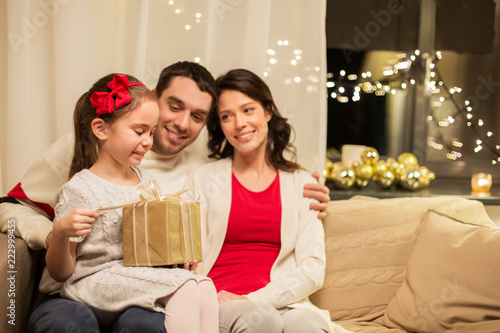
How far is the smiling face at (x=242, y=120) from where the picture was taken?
1.87m

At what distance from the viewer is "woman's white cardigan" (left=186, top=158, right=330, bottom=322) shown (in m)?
1.74

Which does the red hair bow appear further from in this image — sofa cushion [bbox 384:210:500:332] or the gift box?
sofa cushion [bbox 384:210:500:332]

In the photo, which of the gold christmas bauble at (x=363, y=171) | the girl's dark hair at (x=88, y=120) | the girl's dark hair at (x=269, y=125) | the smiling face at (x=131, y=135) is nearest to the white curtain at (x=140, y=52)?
the girl's dark hair at (x=269, y=125)

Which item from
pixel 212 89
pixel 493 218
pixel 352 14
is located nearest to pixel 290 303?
pixel 212 89

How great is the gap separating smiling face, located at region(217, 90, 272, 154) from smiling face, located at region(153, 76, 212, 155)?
3.2 inches

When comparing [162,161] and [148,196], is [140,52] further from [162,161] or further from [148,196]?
[148,196]

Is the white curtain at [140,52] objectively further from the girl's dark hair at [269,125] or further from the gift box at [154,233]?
the gift box at [154,233]

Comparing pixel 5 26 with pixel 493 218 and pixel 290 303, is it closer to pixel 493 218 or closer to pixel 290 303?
pixel 290 303

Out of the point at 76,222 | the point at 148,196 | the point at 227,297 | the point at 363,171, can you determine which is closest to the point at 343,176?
the point at 363,171

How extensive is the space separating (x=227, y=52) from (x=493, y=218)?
1552 mm

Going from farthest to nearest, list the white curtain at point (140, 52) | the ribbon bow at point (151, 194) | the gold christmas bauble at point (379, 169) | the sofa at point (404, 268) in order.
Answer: the gold christmas bauble at point (379, 169), the white curtain at point (140, 52), the sofa at point (404, 268), the ribbon bow at point (151, 194)

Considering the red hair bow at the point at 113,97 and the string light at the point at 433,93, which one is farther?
the string light at the point at 433,93

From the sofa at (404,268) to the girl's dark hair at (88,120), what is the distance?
1.09ft

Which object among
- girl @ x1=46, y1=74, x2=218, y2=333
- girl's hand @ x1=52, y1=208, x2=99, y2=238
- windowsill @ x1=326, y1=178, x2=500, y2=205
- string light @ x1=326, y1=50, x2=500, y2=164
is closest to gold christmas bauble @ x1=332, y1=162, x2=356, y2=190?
windowsill @ x1=326, y1=178, x2=500, y2=205
